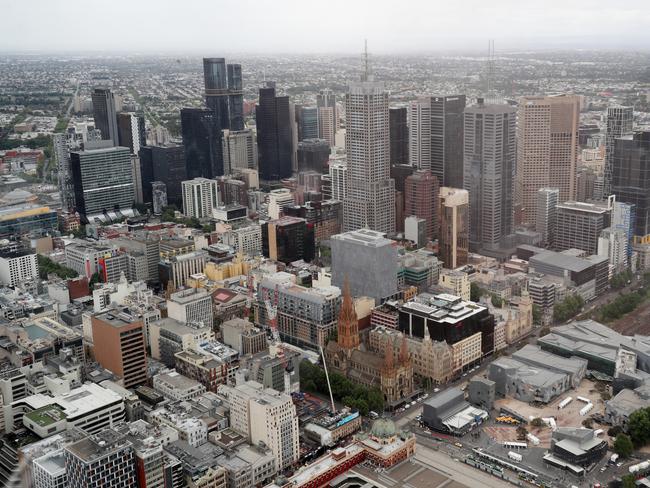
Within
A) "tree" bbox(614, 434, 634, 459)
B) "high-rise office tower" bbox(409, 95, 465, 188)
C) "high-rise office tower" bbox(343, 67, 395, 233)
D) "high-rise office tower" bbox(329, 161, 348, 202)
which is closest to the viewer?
"tree" bbox(614, 434, 634, 459)

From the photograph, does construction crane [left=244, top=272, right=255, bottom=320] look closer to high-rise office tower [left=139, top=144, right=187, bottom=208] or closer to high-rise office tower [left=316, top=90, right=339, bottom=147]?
high-rise office tower [left=139, top=144, right=187, bottom=208]

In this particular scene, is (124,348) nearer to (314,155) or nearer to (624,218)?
(624,218)

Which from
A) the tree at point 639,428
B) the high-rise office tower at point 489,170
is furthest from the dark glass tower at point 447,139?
the tree at point 639,428

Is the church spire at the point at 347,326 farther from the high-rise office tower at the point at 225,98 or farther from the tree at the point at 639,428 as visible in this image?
the high-rise office tower at the point at 225,98

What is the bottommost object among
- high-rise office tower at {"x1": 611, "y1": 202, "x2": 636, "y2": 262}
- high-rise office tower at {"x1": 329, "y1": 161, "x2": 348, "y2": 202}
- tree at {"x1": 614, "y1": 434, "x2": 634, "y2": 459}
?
tree at {"x1": 614, "y1": 434, "x2": 634, "y2": 459}

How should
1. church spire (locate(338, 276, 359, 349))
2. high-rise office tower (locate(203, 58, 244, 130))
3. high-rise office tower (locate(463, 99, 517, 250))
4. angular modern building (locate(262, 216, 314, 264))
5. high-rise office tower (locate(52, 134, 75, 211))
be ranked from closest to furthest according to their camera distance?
church spire (locate(338, 276, 359, 349))
angular modern building (locate(262, 216, 314, 264))
high-rise office tower (locate(463, 99, 517, 250))
high-rise office tower (locate(52, 134, 75, 211))
high-rise office tower (locate(203, 58, 244, 130))

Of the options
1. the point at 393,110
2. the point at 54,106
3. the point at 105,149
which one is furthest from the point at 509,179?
the point at 54,106

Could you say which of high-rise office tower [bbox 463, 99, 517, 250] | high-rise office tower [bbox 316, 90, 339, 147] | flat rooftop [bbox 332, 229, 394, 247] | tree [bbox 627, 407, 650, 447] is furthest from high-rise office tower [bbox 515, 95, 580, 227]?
tree [bbox 627, 407, 650, 447]
